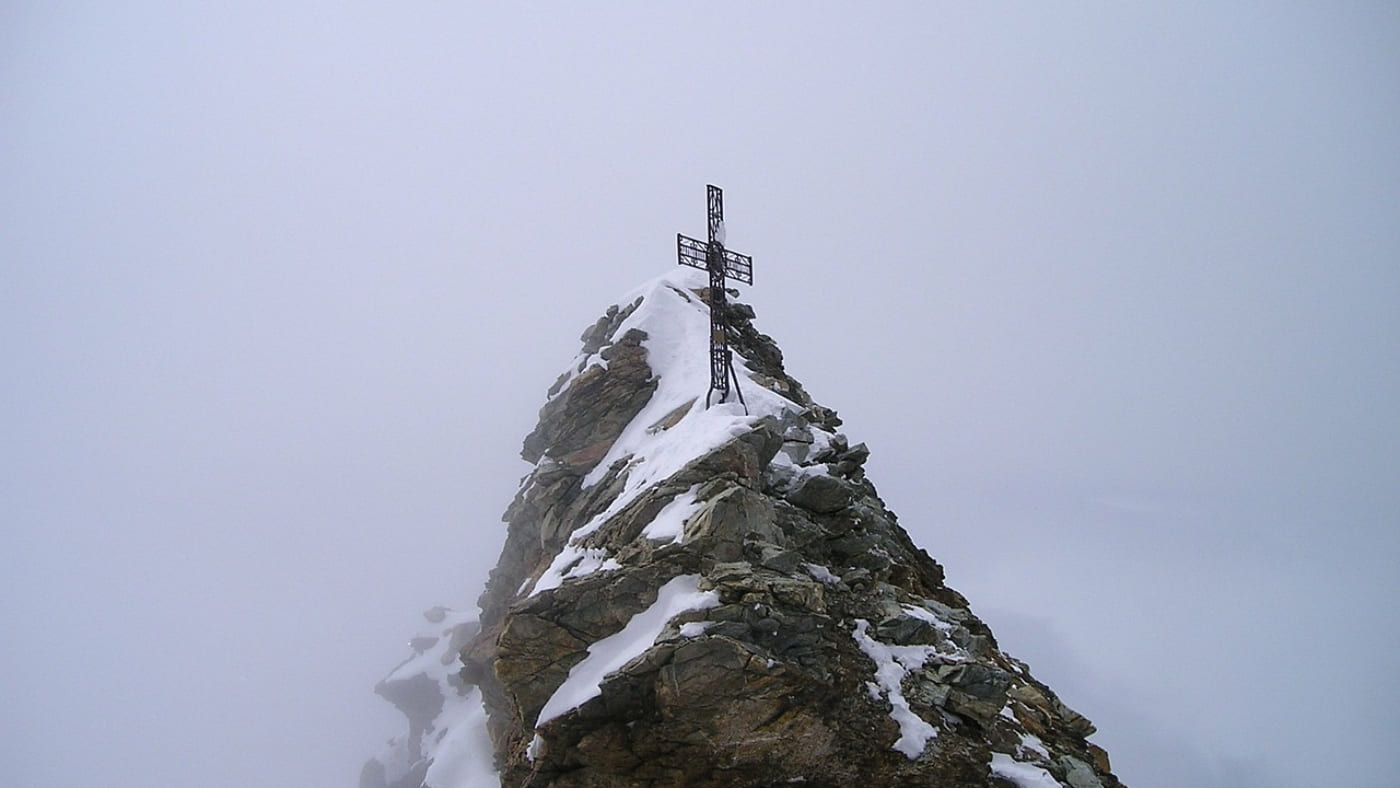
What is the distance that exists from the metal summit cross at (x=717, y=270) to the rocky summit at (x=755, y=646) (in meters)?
1.49

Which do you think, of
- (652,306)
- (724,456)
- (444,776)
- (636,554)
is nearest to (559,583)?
(636,554)

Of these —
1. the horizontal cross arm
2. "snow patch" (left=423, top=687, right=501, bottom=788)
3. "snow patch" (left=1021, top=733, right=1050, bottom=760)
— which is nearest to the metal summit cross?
the horizontal cross arm

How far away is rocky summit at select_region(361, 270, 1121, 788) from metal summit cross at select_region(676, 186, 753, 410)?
1.49 m

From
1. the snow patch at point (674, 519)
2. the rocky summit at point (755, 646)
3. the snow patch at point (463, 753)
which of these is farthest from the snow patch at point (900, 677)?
the snow patch at point (463, 753)

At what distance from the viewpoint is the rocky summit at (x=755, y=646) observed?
1702 cm

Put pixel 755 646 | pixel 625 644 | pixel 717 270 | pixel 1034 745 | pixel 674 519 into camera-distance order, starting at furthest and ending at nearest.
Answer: pixel 717 270 < pixel 674 519 < pixel 625 644 < pixel 1034 745 < pixel 755 646

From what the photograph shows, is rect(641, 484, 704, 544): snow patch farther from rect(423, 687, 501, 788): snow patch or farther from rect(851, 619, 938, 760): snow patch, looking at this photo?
rect(423, 687, 501, 788): snow patch

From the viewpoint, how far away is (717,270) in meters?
28.1

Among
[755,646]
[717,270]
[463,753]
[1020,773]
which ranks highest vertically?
[717,270]

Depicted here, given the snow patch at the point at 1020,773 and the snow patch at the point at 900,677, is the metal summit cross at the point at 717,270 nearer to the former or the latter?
the snow patch at the point at 900,677

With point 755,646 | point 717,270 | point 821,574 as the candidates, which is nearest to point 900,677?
point 821,574

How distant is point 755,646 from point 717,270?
52.3 ft

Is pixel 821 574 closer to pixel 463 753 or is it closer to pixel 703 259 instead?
pixel 703 259

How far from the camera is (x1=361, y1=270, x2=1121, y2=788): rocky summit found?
17.0 m
